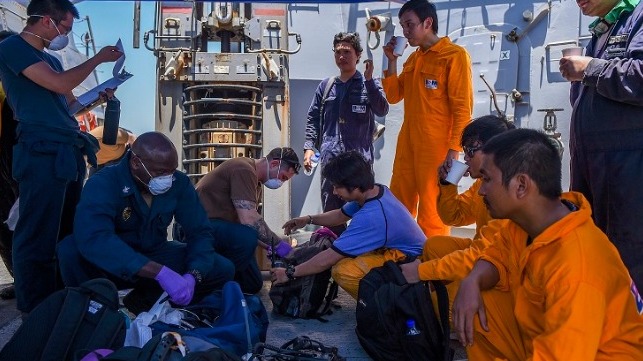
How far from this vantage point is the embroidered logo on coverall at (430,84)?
159 inches

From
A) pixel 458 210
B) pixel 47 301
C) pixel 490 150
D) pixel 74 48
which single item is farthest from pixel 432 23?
pixel 74 48

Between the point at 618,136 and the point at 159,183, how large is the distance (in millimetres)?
1995

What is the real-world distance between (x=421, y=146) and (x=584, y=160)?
1259mm

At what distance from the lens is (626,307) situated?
1782 millimetres

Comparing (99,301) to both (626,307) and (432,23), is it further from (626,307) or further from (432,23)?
(432,23)

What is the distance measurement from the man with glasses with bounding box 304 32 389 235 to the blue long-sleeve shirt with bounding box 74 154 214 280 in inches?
60.7

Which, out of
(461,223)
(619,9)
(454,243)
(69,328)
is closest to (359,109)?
(461,223)

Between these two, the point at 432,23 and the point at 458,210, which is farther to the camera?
the point at 432,23

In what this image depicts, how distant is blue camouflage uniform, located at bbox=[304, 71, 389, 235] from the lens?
4.51 meters

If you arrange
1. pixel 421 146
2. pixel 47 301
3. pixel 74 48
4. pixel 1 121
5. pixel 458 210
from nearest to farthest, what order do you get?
1. pixel 47 301
2. pixel 458 210
3. pixel 1 121
4. pixel 421 146
5. pixel 74 48

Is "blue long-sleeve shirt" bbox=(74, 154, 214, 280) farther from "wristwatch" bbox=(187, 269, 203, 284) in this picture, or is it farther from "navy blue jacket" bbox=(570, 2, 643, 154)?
"navy blue jacket" bbox=(570, 2, 643, 154)

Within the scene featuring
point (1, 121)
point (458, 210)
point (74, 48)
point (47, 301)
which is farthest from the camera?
point (74, 48)

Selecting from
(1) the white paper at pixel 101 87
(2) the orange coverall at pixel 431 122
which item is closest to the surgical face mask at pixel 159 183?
(1) the white paper at pixel 101 87

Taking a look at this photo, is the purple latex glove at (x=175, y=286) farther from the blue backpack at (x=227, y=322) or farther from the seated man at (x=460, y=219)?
the seated man at (x=460, y=219)
